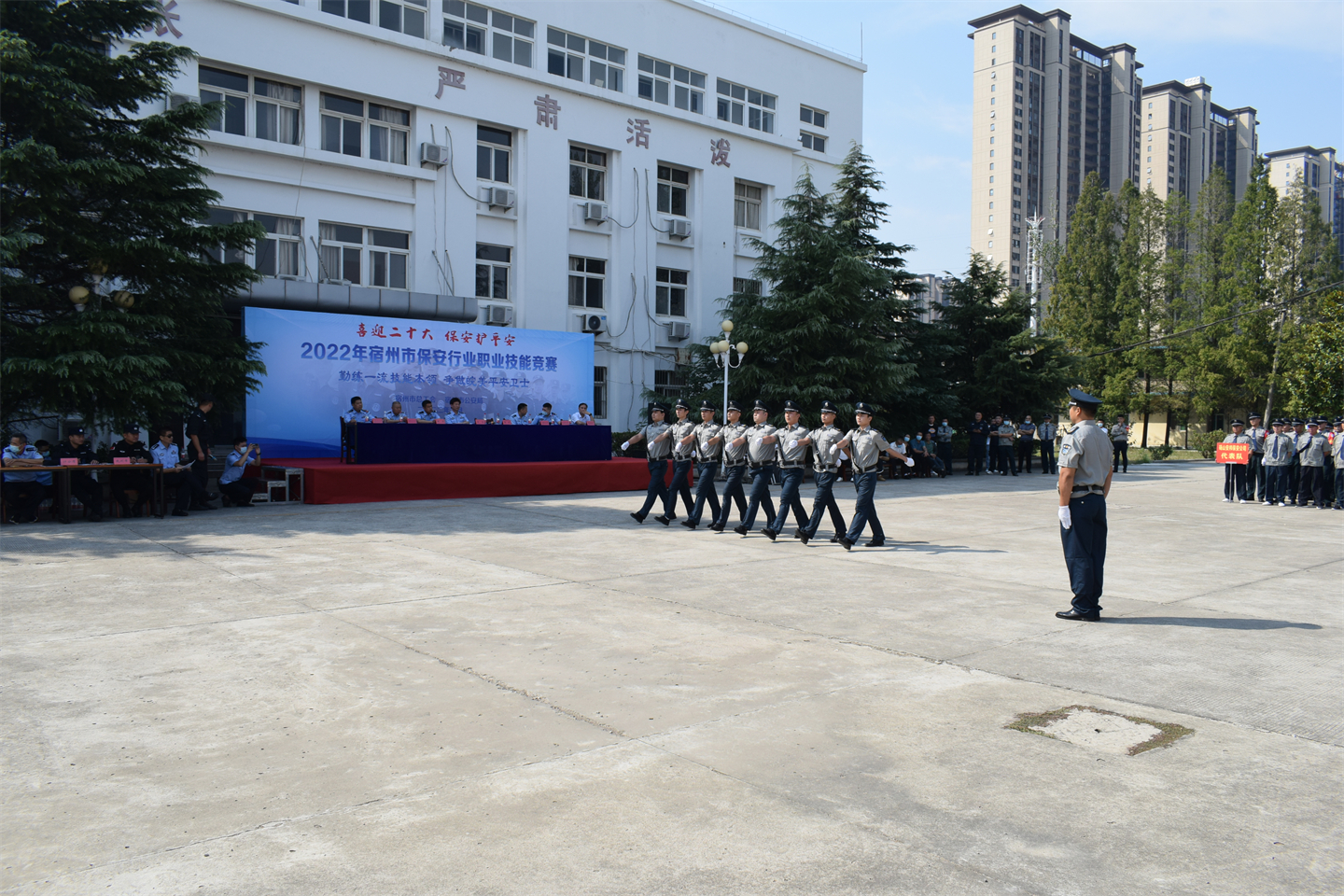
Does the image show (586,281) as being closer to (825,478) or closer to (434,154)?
(434,154)

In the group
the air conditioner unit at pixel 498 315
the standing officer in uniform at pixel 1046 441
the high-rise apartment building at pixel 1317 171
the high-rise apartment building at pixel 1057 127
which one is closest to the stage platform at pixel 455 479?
the air conditioner unit at pixel 498 315

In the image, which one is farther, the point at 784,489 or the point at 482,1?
the point at 482,1

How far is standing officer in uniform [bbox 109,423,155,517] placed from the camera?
1292 centimetres

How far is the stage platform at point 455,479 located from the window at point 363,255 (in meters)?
5.44

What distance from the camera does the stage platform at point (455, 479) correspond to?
1514cm

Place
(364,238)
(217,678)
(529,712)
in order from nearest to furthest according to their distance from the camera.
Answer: (529,712) → (217,678) → (364,238)

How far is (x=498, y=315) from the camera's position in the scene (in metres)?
23.1

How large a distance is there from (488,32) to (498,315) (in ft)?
24.6

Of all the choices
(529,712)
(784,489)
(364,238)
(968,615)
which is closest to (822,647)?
(968,615)

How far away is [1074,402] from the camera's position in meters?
7.39

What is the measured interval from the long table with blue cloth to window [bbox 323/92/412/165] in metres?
8.75

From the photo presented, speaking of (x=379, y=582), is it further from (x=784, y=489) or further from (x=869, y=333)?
(x=869, y=333)

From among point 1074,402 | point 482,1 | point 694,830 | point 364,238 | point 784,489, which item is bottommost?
point 694,830

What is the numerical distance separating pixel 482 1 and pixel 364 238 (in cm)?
710
